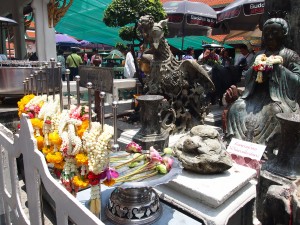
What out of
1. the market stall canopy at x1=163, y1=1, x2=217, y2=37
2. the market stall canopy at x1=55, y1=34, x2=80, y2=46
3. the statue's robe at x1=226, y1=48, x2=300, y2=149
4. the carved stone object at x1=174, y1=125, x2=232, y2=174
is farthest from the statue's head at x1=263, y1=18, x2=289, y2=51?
the market stall canopy at x1=55, y1=34, x2=80, y2=46

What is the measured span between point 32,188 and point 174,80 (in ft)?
9.02

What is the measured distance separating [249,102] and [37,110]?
2909 millimetres

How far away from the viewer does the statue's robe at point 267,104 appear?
139 inches

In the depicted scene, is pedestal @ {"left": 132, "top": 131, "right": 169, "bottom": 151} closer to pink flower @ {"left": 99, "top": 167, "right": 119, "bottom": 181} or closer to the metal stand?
the metal stand

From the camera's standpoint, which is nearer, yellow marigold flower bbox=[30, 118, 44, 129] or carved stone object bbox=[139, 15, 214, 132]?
yellow marigold flower bbox=[30, 118, 44, 129]

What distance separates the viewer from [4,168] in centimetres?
211

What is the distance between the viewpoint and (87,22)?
11.1 meters

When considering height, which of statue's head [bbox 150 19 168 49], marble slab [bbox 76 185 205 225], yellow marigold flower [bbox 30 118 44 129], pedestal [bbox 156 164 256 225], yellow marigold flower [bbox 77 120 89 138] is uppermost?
statue's head [bbox 150 19 168 49]

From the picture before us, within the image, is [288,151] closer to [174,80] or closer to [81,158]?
[174,80]

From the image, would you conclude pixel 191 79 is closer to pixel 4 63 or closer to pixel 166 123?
pixel 166 123

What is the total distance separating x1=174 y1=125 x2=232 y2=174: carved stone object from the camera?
206cm

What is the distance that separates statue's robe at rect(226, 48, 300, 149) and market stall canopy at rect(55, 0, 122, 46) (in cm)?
827

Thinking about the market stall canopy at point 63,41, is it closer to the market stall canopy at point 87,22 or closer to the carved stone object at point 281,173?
the market stall canopy at point 87,22

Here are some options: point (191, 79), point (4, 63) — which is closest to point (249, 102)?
point (191, 79)
